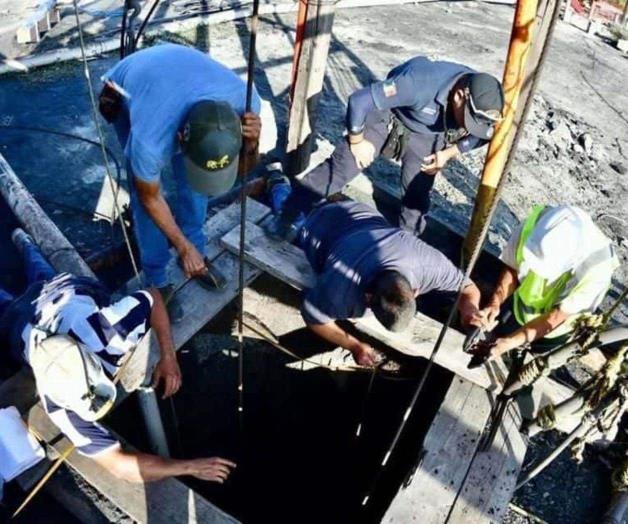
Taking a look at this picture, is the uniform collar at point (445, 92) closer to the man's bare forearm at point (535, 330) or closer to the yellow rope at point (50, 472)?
the man's bare forearm at point (535, 330)

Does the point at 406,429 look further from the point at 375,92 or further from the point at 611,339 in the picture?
the point at 375,92

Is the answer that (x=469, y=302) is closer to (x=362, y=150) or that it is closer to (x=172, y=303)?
(x=362, y=150)

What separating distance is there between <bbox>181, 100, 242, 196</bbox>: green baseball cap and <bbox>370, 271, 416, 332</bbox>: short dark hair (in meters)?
0.94

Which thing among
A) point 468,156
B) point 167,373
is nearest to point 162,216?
point 167,373

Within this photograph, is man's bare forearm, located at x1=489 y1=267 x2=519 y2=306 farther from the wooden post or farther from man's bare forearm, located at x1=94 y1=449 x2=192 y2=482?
man's bare forearm, located at x1=94 y1=449 x2=192 y2=482

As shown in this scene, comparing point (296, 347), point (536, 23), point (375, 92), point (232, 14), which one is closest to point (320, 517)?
point (296, 347)

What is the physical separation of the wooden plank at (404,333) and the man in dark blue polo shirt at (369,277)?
12 centimetres

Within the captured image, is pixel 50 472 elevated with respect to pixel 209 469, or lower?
elevated

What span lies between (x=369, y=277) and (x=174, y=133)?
122 centimetres

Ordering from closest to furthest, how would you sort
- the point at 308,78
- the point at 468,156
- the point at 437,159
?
1. the point at 308,78
2. the point at 437,159
3. the point at 468,156

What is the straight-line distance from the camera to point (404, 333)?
332 centimetres

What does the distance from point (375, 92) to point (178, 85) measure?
4.62 feet

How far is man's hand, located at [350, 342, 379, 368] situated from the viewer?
3492 millimetres

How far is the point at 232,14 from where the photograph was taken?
25.7ft
